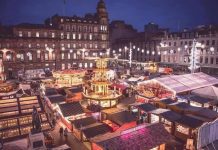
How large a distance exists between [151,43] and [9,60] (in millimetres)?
47279

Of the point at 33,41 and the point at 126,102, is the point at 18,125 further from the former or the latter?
the point at 33,41

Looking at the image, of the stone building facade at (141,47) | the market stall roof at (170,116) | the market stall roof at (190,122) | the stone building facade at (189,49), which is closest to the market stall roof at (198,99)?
the market stall roof at (170,116)

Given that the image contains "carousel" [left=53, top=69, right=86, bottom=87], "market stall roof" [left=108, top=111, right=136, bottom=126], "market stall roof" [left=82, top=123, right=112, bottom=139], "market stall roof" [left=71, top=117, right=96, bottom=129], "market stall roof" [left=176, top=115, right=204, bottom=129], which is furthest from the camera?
"carousel" [left=53, top=69, right=86, bottom=87]

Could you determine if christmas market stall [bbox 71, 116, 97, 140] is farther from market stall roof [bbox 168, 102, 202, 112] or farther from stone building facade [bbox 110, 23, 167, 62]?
stone building facade [bbox 110, 23, 167, 62]

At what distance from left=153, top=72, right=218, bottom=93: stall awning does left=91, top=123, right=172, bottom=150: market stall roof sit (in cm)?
1558

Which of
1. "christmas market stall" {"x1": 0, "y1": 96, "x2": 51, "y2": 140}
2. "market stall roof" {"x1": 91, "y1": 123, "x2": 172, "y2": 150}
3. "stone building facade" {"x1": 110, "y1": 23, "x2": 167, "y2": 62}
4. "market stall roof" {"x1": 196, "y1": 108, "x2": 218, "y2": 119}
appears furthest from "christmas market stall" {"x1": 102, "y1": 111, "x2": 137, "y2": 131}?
"stone building facade" {"x1": 110, "y1": 23, "x2": 167, "y2": 62}

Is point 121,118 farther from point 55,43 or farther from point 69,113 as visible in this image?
point 55,43

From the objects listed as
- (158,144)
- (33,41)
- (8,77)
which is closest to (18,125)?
(158,144)

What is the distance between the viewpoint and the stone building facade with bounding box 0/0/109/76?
60.6 meters

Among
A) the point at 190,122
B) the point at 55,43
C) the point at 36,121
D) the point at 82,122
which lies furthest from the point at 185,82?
the point at 55,43

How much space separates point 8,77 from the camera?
5938 centimetres

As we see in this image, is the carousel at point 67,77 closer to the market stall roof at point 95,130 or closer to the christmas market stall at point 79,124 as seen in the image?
the christmas market stall at point 79,124

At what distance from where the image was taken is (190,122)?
2119 cm

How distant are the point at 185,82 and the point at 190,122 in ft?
52.3
